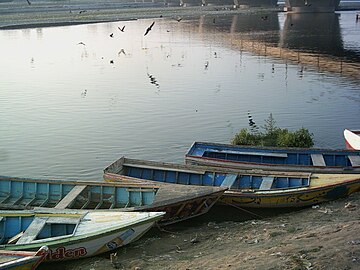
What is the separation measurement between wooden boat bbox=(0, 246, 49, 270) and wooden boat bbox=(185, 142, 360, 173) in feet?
26.6

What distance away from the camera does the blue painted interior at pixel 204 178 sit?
1673 cm

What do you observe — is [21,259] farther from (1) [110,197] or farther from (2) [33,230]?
(1) [110,197]

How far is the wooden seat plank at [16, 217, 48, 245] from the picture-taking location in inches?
515

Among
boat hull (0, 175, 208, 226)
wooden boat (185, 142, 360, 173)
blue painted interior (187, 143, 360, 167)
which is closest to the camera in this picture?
boat hull (0, 175, 208, 226)

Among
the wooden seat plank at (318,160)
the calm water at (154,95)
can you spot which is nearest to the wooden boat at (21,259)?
the calm water at (154,95)

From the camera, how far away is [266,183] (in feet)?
54.6

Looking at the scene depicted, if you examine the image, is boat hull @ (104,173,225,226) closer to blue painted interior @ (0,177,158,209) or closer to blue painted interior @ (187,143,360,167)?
blue painted interior @ (0,177,158,209)

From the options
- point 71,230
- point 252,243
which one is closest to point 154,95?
point 71,230

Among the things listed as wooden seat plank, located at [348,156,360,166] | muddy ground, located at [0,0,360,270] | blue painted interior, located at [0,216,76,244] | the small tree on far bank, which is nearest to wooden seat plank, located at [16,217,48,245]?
blue painted interior, located at [0,216,76,244]

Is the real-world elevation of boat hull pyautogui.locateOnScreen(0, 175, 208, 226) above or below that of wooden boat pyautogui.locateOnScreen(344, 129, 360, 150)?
below

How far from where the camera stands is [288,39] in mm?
66625

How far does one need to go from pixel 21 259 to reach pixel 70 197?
176 inches

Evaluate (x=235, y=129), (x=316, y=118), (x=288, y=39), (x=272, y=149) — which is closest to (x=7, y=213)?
(x=272, y=149)

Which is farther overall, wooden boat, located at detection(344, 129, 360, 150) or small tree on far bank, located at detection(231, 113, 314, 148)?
small tree on far bank, located at detection(231, 113, 314, 148)
